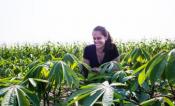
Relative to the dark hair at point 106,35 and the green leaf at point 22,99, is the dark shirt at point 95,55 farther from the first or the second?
the green leaf at point 22,99

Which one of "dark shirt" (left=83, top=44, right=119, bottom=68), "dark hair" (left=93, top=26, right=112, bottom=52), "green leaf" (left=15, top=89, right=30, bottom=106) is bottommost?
"dark shirt" (left=83, top=44, right=119, bottom=68)

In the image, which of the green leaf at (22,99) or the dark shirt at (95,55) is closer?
the green leaf at (22,99)

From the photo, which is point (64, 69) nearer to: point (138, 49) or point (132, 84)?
point (132, 84)

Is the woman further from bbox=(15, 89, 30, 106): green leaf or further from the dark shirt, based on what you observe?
bbox=(15, 89, 30, 106): green leaf

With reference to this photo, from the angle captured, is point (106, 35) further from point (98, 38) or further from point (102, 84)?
point (102, 84)

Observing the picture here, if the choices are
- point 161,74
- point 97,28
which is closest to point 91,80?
point 161,74

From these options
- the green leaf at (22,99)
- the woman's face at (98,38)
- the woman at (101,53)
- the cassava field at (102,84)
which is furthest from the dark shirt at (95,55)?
the green leaf at (22,99)

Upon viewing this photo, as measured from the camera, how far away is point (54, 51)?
12438mm

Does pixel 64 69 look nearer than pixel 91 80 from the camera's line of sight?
Yes

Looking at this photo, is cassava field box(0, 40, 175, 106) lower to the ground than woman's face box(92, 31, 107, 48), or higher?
lower

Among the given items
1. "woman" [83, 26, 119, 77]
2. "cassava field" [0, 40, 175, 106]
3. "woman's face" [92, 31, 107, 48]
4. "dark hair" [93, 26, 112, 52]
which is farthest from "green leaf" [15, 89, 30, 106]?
"woman" [83, 26, 119, 77]

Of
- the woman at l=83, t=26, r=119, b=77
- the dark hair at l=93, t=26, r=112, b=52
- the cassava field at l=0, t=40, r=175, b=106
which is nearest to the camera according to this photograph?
the cassava field at l=0, t=40, r=175, b=106

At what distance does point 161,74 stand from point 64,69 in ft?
1.81

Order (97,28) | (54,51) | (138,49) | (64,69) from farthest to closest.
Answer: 1. (54,51)
2. (97,28)
3. (138,49)
4. (64,69)
